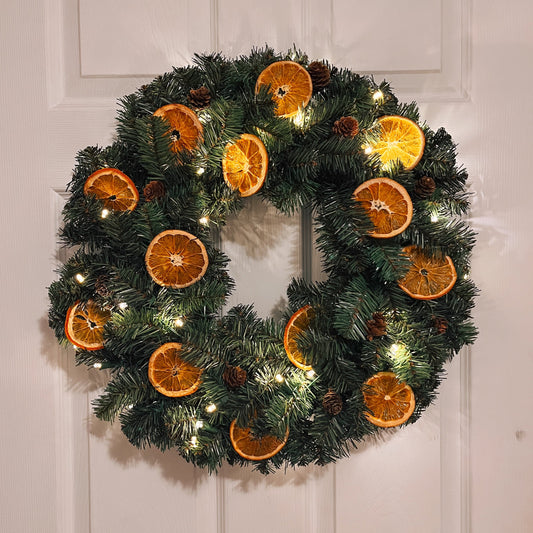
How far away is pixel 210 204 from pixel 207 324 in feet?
0.62

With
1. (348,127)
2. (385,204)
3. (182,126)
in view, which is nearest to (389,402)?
(385,204)

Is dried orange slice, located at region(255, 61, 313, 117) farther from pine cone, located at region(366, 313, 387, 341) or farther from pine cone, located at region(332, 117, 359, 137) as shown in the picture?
pine cone, located at region(366, 313, 387, 341)

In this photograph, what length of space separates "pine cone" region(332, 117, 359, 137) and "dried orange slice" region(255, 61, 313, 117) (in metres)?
0.07

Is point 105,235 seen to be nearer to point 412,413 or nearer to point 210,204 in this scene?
point 210,204

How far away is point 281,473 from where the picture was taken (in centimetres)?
83

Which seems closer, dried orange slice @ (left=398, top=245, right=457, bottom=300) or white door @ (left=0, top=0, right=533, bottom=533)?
dried orange slice @ (left=398, top=245, right=457, bottom=300)

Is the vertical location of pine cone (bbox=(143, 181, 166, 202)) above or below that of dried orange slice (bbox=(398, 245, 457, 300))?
above

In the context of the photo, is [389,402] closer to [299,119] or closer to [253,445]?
[253,445]

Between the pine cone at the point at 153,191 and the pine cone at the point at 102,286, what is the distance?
139 millimetres

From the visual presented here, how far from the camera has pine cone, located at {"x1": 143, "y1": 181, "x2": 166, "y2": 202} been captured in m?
0.70

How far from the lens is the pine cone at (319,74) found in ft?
2.31

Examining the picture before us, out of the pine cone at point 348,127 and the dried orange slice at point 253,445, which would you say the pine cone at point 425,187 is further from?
the dried orange slice at point 253,445

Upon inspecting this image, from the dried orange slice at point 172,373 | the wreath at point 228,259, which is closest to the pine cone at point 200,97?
the wreath at point 228,259

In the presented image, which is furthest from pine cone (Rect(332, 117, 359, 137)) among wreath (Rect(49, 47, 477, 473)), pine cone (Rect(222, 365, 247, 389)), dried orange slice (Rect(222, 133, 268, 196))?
pine cone (Rect(222, 365, 247, 389))
